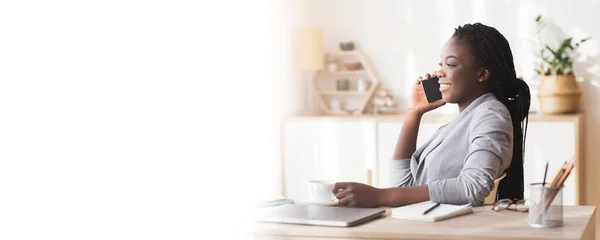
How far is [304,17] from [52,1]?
2.80 metres

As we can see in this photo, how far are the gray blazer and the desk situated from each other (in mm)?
134

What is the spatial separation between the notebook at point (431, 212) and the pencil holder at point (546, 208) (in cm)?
20

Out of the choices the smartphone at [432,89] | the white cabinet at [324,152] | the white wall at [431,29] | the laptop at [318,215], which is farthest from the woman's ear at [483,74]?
the white wall at [431,29]

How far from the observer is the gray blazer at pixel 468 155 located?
2.05 meters

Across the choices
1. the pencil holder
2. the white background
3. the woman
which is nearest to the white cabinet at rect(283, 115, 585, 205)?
the white background

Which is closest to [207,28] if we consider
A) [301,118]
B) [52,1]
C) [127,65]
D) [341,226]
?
[127,65]

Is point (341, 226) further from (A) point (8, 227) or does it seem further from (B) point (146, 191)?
(B) point (146, 191)

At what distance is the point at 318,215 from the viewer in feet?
6.26

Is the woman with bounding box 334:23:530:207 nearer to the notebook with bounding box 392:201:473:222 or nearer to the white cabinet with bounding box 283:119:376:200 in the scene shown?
the notebook with bounding box 392:201:473:222

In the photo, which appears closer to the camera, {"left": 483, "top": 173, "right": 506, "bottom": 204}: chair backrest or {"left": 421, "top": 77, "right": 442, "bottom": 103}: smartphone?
{"left": 483, "top": 173, "right": 506, "bottom": 204}: chair backrest

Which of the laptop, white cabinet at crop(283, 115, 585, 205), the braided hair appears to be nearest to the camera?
the laptop

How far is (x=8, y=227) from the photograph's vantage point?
227 cm

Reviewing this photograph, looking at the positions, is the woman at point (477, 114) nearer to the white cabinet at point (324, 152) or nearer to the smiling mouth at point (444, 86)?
the smiling mouth at point (444, 86)

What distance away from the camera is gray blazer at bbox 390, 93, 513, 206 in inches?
80.9
